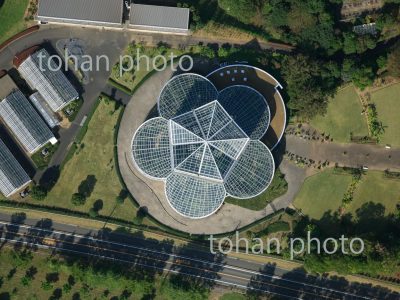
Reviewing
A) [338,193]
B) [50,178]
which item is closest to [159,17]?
[50,178]

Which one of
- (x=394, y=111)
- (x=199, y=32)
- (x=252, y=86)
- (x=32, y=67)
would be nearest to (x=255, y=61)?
(x=252, y=86)

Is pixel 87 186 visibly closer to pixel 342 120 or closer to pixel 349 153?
pixel 342 120

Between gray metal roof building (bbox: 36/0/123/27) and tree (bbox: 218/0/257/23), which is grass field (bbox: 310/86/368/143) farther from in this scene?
gray metal roof building (bbox: 36/0/123/27)

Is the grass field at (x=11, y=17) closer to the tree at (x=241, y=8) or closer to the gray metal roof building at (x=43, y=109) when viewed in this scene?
the gray metal roof building at (x=43, y=109)

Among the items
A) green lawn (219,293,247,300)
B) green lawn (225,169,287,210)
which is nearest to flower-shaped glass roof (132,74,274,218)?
green lawn (225,169,287,210)

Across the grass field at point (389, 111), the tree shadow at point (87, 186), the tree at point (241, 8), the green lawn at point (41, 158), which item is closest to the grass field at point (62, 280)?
the tree shadow at point (87, 186)

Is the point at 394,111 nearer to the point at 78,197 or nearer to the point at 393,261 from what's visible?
the point at 393,261
